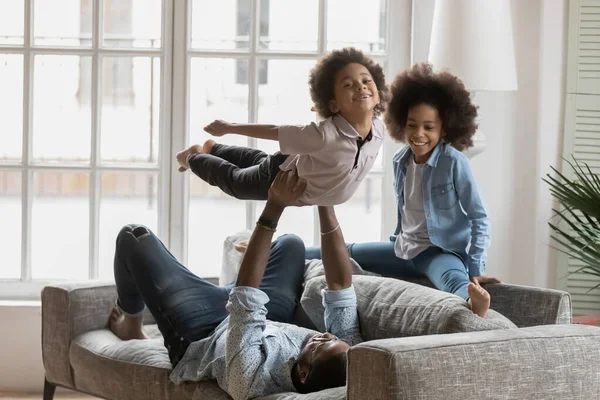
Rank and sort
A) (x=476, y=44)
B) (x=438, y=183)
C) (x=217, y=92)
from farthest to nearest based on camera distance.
Result: (x=217, y=92) < (x=476, y=44) < (x=438, y=183)

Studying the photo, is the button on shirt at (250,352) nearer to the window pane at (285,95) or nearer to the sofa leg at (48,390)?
the sofa leg at (48,390)

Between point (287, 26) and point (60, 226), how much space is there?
53.8 inches

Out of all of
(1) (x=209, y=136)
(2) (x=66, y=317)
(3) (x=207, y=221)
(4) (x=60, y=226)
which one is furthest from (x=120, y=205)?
(2) (x=66, y=317)

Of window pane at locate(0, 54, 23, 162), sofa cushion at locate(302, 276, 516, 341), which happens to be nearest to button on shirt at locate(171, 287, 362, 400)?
sofa cushion at locate(302, 276, 516, 341)

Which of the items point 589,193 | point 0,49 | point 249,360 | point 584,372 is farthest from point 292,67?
point 584,372

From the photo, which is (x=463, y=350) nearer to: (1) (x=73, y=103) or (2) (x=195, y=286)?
(2) (x=195, y=286)

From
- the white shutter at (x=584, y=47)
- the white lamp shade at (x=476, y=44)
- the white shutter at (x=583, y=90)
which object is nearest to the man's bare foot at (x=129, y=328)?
the white lamp shade at (x=476, y=44)

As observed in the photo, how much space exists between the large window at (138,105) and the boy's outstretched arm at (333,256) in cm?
123

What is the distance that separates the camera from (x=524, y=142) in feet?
13.3

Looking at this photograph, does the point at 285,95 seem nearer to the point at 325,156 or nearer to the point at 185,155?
the point at 185,155

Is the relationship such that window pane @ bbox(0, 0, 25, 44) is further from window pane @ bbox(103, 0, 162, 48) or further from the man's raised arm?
the man's raised arm

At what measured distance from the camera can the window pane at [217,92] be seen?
4.17 m

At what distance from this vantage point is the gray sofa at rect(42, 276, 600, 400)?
6.83 ft

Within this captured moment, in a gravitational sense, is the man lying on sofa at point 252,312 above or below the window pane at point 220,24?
below
